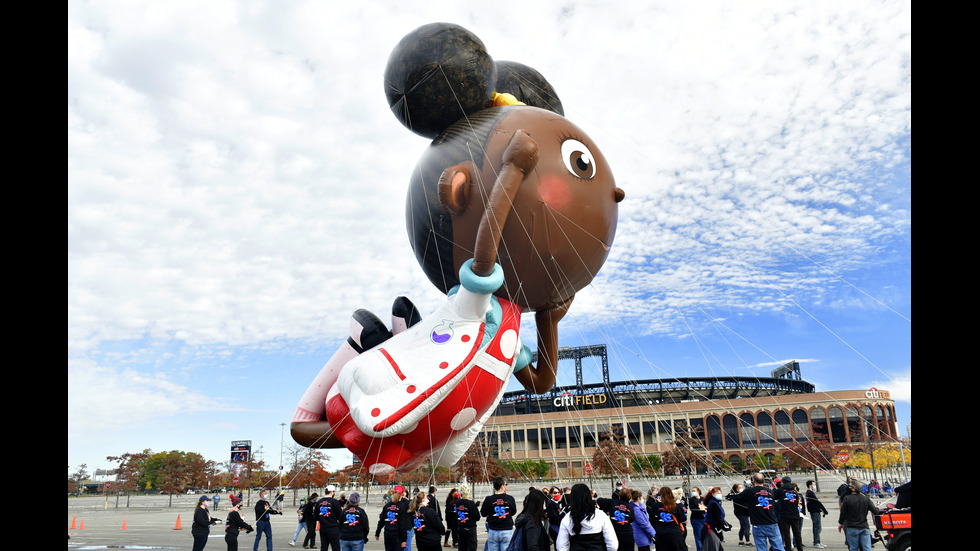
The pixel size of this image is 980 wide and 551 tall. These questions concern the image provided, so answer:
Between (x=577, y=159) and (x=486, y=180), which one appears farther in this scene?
(x=577, y=159)

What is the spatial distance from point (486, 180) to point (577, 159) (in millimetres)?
1151

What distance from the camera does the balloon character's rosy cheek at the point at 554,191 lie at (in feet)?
21.4

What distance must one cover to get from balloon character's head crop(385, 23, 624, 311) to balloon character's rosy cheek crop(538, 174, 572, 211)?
12 mm

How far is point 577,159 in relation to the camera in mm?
6824

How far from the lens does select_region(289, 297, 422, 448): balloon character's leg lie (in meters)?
7.02

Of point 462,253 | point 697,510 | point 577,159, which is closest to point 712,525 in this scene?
point 697,510

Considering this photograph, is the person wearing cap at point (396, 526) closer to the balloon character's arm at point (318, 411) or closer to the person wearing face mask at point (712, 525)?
the balloon character's arm at point (318, 411)

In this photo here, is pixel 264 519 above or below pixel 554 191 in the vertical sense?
below

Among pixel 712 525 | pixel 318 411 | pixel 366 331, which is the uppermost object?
pixel 366 331

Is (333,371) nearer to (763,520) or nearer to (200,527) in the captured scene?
(200,527)

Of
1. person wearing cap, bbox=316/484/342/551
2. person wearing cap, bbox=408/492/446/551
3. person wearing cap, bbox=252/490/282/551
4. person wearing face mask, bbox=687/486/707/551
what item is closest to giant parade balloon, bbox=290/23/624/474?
person wearing cap, bbox=408/492/446/551

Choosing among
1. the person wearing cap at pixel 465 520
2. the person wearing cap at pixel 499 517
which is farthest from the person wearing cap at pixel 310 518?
the person wearing cap at pixel 499 517

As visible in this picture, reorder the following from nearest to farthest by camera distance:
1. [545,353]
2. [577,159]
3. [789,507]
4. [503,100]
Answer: [577,159] < [503,100] < [545,353] < [789,507]

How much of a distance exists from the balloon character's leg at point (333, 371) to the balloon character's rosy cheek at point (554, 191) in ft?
8.04
